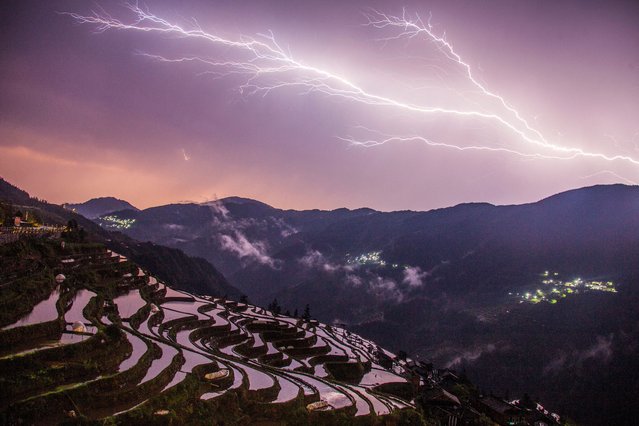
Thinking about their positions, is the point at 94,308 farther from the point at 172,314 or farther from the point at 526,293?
the point at 526,293

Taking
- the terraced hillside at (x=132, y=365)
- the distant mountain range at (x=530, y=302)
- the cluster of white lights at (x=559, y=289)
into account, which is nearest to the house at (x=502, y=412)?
the terraced hillside at (x=132, y=365)

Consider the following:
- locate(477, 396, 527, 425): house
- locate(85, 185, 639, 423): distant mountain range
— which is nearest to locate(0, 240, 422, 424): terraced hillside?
locate(477, 396, 527, 425): house

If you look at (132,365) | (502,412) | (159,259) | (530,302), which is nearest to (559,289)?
(530,302)

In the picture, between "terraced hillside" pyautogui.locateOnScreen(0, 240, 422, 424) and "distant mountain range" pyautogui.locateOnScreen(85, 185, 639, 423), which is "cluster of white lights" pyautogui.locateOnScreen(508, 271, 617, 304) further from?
"terraced hillside" pyautogui.locateOnScreen(0, 240, 422, 424)

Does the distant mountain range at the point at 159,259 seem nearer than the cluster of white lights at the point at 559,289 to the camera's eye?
Yes

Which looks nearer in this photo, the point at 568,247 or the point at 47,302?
the point at 47,302

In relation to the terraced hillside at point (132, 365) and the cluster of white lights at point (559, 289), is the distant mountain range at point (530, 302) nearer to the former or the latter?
the cluster of white lights at point (559, 289)

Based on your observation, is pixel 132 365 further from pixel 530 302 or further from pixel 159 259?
pixel 530 302

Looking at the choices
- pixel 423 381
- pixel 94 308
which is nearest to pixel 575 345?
pixel 423 381
